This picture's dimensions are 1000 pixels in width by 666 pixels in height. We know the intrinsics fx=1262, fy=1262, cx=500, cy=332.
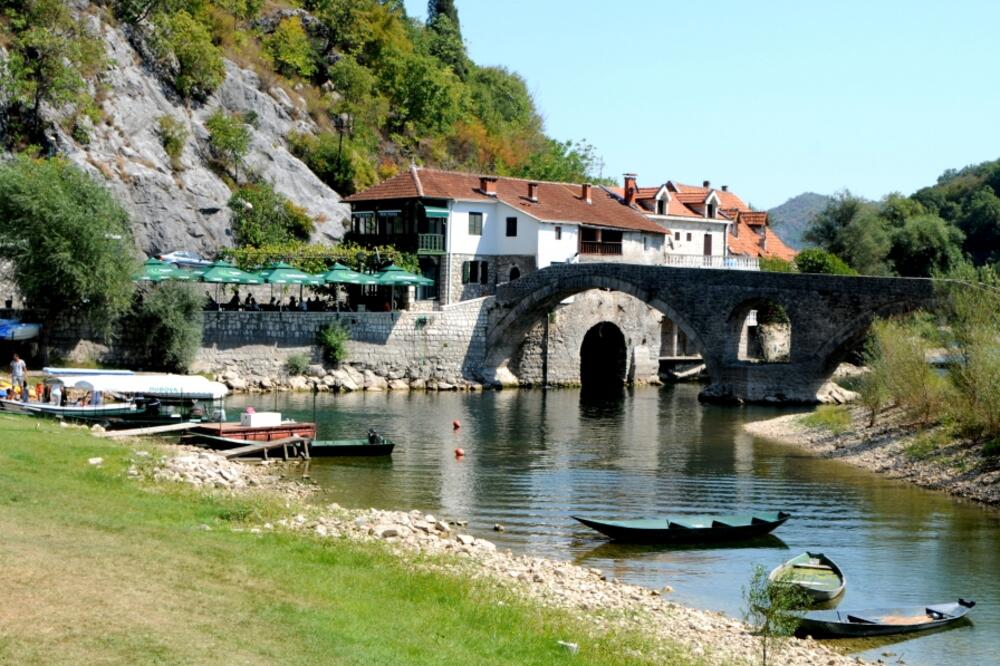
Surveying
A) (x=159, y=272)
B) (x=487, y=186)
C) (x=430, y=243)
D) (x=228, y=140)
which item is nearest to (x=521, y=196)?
(x=487, y=186)

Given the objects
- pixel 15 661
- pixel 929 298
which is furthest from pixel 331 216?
pixel 15 661

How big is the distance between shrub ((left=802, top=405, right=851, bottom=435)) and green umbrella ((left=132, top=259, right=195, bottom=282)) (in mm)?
28449

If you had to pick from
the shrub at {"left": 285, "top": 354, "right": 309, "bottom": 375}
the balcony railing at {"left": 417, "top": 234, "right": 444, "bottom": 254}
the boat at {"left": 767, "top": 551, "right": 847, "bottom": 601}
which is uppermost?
the balcony railing at {"left": 417, "top": 234, "right": 444, "bottom": 254}

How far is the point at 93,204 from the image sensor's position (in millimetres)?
52344

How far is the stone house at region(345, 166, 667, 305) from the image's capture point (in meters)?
68.1

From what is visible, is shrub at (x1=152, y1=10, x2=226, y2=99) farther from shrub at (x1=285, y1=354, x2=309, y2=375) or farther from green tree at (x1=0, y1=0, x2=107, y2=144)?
shrub at (x1=285, y1=354, x2=309, y2=375)

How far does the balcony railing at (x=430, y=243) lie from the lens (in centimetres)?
6788

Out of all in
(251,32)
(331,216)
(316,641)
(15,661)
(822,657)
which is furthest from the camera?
(251,32)

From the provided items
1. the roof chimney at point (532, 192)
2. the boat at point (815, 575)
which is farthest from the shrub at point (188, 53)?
the boat at point (815, 575)

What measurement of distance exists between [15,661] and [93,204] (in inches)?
1621

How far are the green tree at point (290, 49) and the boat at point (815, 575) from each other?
69.0 m

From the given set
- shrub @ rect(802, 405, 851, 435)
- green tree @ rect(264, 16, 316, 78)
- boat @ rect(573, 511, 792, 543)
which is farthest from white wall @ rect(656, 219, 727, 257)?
boat @ rect(573, 511, 792, 543)

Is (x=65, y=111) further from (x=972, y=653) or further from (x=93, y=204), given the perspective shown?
(x=972, y=653)

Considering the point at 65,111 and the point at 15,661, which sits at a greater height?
the point at 65,111
